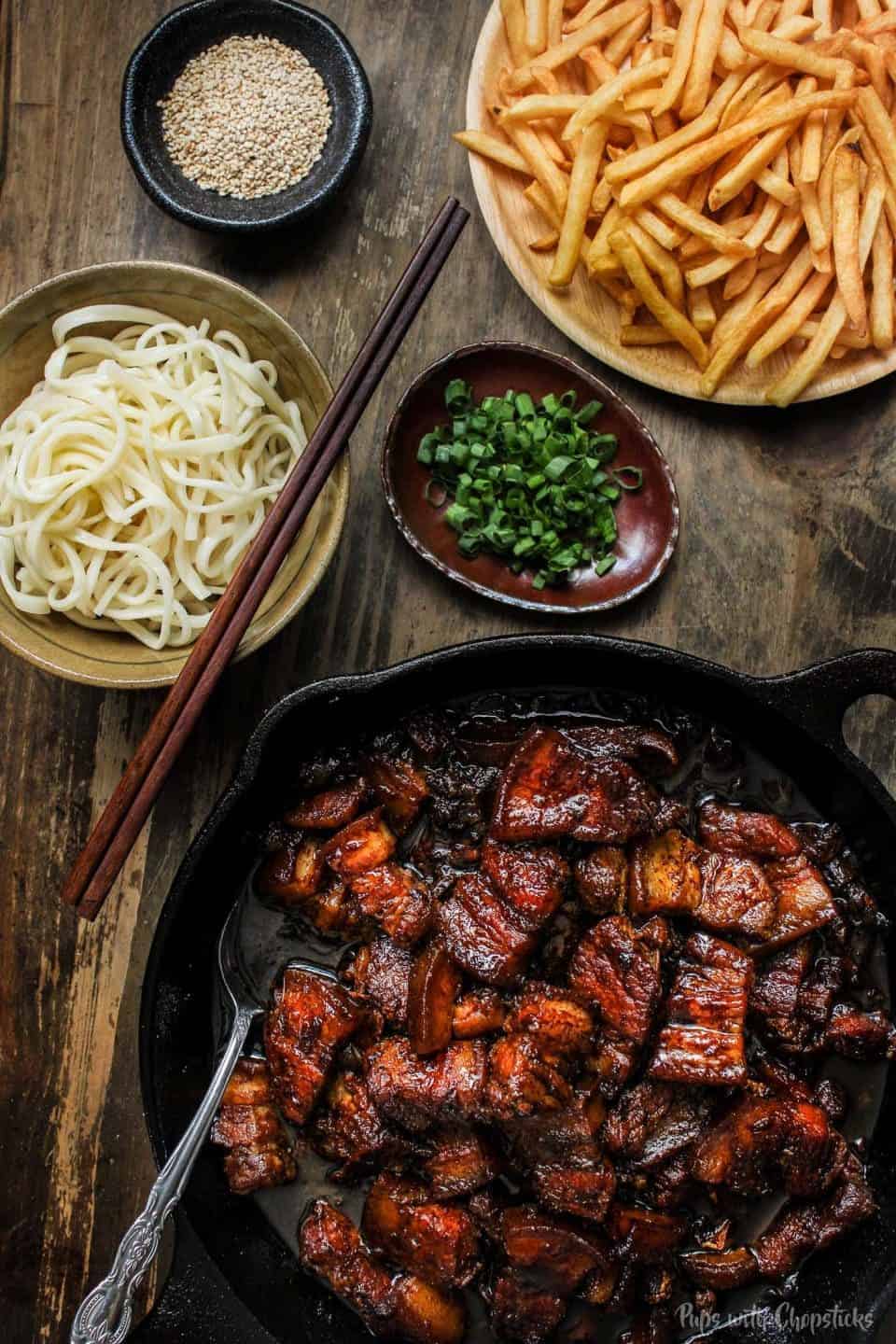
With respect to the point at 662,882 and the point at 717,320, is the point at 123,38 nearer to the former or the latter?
the point at 717,320

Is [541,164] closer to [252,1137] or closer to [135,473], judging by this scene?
[135,473]

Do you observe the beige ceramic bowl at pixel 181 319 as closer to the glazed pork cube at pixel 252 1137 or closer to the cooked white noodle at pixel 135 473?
the cooked white noodle at pixel 135 473

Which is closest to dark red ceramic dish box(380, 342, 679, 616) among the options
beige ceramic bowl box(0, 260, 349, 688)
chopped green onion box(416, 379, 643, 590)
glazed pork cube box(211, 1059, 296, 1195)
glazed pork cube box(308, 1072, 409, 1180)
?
chopped green onion box(416, 379, 643, 590)

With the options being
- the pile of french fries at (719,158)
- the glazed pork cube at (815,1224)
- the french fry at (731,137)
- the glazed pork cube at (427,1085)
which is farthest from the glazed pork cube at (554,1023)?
the french fry at (731,137)

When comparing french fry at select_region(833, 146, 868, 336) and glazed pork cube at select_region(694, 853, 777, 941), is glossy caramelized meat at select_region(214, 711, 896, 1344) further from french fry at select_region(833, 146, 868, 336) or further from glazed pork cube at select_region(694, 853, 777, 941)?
french fry at select_region(833, 146, 868, 336)

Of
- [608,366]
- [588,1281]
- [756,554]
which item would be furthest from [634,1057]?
[608,366]

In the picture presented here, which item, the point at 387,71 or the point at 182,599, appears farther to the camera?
the point at 387,71
